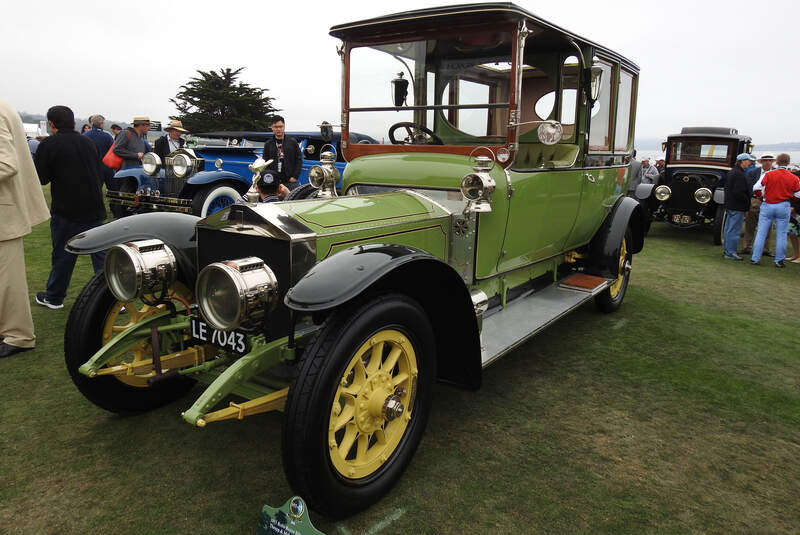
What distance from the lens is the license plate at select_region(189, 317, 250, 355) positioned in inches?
94.5

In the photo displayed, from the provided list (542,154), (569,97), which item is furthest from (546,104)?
(542,154)

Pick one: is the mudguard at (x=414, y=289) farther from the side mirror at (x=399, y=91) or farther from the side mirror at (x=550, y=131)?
the side mirror at (x=399, y=91)

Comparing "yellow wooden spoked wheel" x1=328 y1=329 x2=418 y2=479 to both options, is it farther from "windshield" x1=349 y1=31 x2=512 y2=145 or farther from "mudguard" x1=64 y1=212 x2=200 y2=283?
"windshield" x1=349 y1=31 x2=512 y2=145

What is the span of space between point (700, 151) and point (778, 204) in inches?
136

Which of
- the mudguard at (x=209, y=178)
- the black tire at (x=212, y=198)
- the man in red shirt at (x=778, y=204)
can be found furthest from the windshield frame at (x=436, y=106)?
the man in red shirt at (x=778, y=204)

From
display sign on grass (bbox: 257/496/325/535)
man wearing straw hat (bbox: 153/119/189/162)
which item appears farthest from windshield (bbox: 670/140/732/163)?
display sign on grass (bbox: 257/496/325/535)

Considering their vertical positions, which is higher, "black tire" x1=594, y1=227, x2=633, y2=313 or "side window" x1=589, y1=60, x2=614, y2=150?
"side window" x1=589, y1=60, x2=614, y2=150

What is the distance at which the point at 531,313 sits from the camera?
12.1 ft

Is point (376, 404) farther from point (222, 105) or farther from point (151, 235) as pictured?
point (222, 105)

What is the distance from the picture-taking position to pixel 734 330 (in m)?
4.75

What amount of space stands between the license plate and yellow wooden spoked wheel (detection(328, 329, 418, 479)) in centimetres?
51

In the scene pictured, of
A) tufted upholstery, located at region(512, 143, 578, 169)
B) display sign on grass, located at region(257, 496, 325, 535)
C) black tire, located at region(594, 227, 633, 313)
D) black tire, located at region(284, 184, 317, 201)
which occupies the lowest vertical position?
display sign on grass, located at region(257, 496, 325, 535)

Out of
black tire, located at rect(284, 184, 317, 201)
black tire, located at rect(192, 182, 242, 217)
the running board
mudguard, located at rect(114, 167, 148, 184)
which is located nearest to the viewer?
the running board

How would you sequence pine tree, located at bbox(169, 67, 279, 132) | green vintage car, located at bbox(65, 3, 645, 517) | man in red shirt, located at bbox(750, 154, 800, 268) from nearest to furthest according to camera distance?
1. green vintage car, located at bbox(65, 3, 645, 517)
2. man in red shirt, located at bbox(750, 154, 800, 268)
3. pine tree, located at bbox(169, 67, 279, 132)
